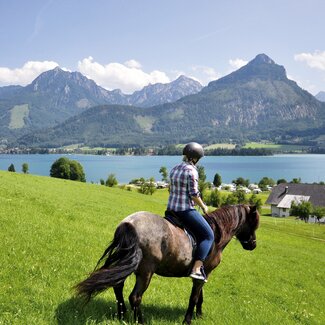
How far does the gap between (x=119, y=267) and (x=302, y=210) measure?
4470 inches

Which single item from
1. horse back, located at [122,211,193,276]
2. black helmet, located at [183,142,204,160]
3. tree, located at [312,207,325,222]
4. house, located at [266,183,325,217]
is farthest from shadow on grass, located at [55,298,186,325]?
house, located at [266,183,325,217]

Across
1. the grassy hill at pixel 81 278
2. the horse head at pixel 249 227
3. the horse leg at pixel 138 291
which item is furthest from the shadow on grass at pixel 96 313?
the horse head at pixel 249 227

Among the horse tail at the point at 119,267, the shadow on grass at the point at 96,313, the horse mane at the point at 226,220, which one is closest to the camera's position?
the horse tail at the point at 119,267

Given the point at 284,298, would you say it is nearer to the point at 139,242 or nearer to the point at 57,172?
the point at 139,242

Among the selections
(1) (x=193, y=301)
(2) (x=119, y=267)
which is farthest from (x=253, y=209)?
(2) (x=119, y=267)

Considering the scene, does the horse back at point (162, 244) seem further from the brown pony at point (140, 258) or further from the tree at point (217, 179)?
the tree at point (217, 179)

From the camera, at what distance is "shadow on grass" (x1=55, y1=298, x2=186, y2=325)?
7.50m

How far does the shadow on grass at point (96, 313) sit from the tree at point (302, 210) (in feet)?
363

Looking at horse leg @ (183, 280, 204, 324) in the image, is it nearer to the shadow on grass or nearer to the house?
the shadow on grass

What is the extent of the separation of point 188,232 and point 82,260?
200 inches

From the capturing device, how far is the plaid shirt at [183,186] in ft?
27.4

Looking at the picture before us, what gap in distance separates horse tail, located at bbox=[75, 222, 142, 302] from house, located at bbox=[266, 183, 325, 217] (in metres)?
126

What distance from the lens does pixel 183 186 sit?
27.8 ft

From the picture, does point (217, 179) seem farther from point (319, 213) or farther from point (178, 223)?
point (178, 223)
